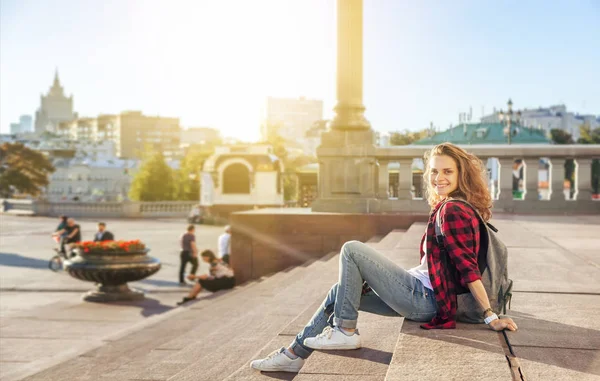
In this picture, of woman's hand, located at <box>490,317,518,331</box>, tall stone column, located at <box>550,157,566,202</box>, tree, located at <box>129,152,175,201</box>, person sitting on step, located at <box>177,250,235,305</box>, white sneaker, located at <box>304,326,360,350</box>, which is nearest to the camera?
woman's hand, located at <box>490,317,518,331</box>

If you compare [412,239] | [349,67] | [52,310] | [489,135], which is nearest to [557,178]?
[349,67]

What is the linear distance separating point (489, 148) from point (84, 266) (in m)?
7.75

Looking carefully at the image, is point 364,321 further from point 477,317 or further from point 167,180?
point 167,180

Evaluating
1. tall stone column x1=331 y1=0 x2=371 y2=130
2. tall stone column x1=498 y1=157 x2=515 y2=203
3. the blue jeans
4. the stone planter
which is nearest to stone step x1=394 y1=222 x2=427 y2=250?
tall stone column x1=331 y1=0 x2=371 y2=130

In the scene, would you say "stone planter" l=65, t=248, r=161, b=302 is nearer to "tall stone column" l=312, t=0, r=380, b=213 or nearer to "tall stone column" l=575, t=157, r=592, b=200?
"tall stone column" l=312, t=0, r=380, b=213

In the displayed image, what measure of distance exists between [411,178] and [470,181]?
9069 mm

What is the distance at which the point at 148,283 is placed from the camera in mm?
17656

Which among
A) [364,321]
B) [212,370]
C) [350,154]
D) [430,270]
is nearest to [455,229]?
[430,270]

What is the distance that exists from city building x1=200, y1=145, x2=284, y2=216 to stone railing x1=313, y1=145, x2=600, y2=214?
37.8 meters

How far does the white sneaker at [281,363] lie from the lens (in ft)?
13.1

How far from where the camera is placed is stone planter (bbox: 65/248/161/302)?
568 inches

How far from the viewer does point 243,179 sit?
51.6 metres

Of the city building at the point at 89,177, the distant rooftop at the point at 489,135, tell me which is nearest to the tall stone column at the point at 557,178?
the distant rooftop at the point at 489,135

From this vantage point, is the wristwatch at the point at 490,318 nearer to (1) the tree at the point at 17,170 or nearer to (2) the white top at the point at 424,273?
(2) the white top at the point at 424,273
